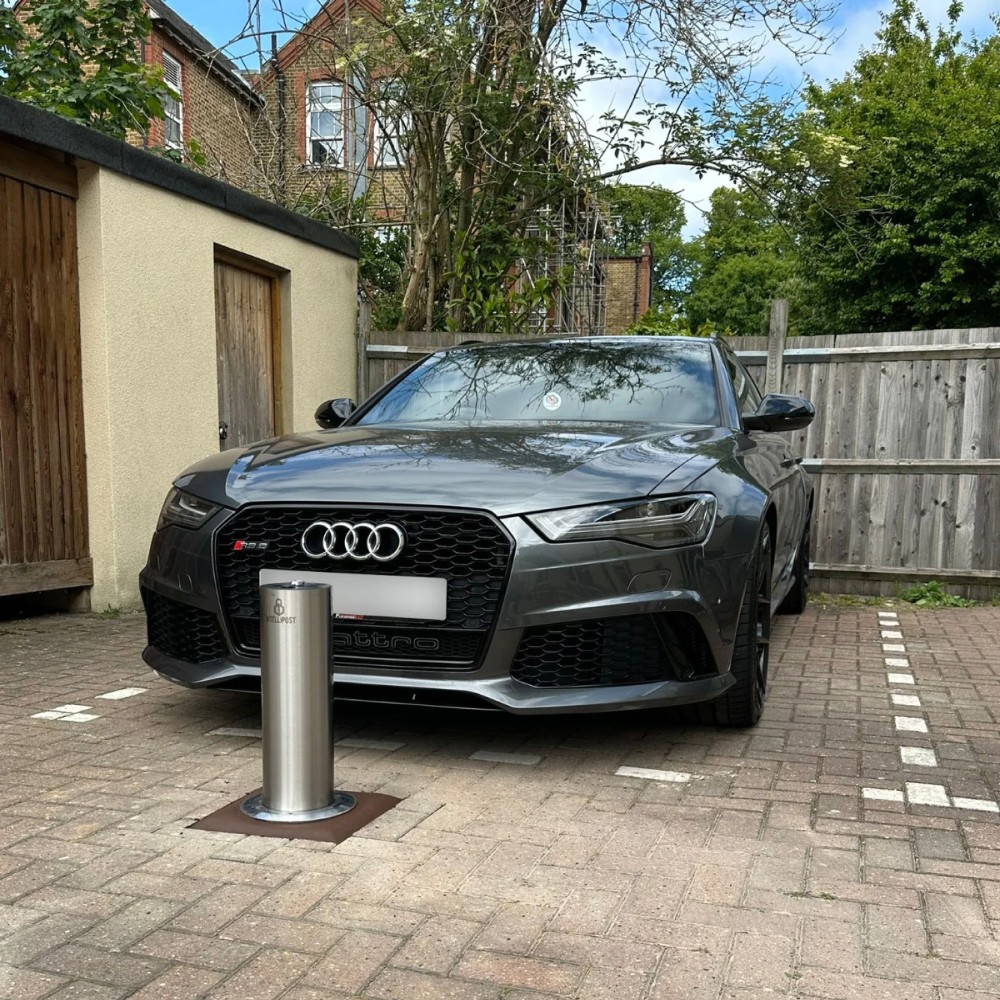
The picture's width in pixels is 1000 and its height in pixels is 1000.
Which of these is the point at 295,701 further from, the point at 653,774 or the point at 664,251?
the point at 664,251

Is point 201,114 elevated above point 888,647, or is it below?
above

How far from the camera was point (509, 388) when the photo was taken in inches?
189

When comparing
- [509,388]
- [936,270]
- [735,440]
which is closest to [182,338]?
[509,388]

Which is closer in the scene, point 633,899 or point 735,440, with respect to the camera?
point 633,899

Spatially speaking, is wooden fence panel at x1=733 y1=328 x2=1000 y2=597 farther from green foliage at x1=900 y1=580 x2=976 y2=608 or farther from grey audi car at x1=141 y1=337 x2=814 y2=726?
grey audi car at x1=141 y1=337 x2=814 y2=726

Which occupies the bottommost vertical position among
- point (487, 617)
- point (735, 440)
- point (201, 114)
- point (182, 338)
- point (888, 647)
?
point (888, 647)

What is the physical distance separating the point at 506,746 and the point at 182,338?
449 cm

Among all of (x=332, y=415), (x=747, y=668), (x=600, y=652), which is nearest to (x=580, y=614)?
(x=600, y=652)

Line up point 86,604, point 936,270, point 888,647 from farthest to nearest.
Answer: point 936,270 < point 86,604 < point 888,647

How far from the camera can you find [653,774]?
3.42 m

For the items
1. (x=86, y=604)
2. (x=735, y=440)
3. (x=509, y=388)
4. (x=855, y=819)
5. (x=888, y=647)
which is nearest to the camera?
(x=855, y=819)

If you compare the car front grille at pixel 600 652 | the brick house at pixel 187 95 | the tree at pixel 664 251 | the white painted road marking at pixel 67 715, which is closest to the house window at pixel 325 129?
the brick house at pixel 187 95

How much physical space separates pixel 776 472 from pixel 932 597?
12.3 feet

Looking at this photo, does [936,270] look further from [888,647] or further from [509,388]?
[509,388]
